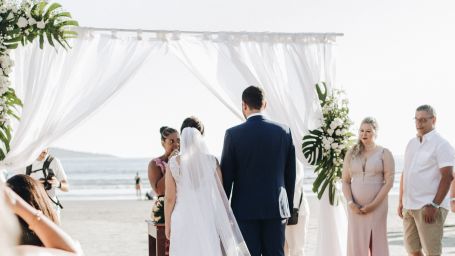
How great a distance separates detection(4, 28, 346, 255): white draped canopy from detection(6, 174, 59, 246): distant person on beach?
473 cm

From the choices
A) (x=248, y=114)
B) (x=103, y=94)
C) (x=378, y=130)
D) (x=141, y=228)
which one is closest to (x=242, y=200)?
(x=248, y=114)

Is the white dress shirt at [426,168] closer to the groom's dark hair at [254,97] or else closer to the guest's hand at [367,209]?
the guest's hand at [367,209]

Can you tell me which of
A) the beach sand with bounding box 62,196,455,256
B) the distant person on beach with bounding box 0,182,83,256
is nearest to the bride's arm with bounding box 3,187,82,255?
the distant person on beach with bounding box 0,182,83,256

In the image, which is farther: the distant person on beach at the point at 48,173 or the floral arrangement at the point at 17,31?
the distant person on beach at the point at 48,173

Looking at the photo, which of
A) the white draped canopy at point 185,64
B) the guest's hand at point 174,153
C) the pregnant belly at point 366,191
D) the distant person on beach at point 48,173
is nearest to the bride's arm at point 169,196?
the guest's hand at point 174,153

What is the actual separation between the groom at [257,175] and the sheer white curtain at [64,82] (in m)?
1.90

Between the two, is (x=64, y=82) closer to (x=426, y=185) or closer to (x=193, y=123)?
(x=193, y=123)

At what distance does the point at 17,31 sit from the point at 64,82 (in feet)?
2.31

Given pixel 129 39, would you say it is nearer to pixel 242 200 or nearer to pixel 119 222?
pixel 242 200

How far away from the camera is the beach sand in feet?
31.4

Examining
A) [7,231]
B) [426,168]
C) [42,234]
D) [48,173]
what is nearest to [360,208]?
[426,168]

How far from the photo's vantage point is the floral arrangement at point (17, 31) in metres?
6.11

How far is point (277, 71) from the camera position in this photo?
7.17m

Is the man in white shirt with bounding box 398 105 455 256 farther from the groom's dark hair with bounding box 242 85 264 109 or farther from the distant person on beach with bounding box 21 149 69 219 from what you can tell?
the distant person on beach with bounding box 21 149 69 219
